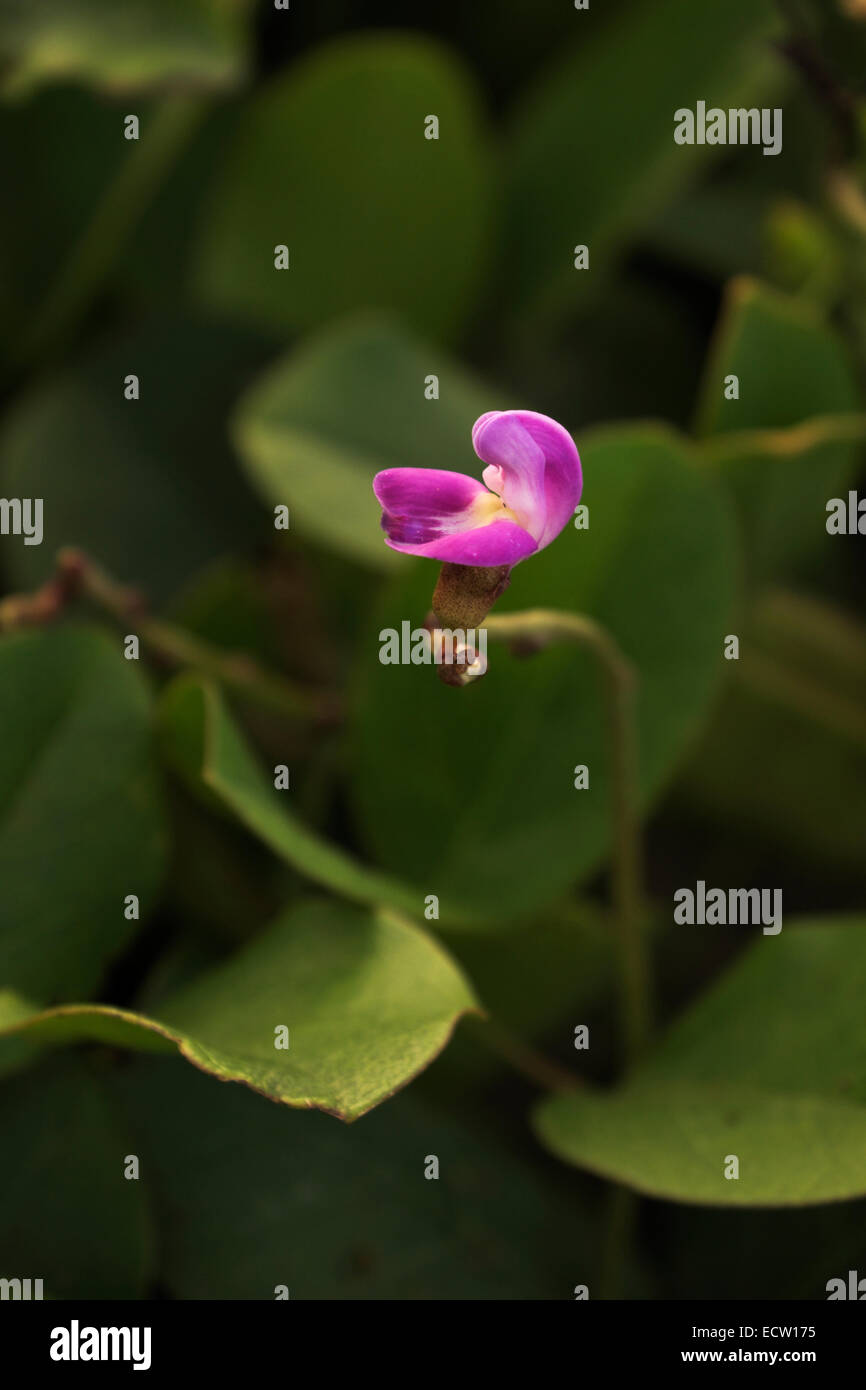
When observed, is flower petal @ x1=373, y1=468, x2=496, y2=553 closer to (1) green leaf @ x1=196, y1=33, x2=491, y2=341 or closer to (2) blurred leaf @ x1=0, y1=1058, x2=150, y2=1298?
(2) blurred leaf @ x1=0, y1=1058, x2=150, y2=1298

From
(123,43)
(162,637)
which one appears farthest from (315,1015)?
(123,43)

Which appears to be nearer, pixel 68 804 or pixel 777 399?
pixel 68 804

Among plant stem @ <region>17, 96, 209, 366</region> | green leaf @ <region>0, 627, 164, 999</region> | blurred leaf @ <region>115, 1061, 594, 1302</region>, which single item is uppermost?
plant stem @ <region>17, 96, 209, 366</region>

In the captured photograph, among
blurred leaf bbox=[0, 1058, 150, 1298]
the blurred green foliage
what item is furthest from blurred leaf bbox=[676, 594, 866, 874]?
blurred leaf bbox=[0, 1058, 150, 1298]

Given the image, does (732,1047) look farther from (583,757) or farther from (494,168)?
(494,168)

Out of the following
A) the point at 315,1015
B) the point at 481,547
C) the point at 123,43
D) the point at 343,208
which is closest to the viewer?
the point at 481,547

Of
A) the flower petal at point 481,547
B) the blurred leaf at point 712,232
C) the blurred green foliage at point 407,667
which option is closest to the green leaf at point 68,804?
the blurred green foliage at point 407,667

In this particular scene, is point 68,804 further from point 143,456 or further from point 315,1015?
point 143,456
